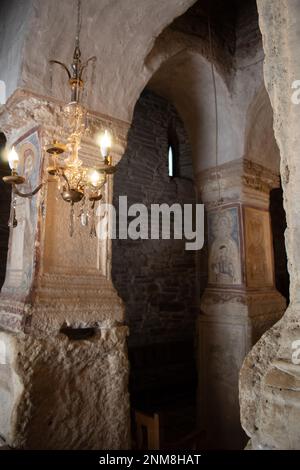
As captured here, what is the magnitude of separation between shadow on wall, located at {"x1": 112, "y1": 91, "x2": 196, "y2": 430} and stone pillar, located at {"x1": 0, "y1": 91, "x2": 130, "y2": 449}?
2922 mm

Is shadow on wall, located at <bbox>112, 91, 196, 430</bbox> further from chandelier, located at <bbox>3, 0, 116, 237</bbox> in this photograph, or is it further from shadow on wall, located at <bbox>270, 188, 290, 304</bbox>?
chandelier, located at <bbox>3, 0, 116, 237</bbox>

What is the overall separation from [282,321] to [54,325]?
186 cm

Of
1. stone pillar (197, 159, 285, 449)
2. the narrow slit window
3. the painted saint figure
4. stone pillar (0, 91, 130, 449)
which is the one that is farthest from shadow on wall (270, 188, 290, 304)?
stone pillar (0, 91, 130, 449)

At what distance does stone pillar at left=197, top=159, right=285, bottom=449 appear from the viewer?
12.2 feet

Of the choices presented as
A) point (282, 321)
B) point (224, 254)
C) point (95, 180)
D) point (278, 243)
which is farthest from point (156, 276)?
point (282, 321)

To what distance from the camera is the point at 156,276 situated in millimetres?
6250

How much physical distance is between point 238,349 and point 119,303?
1623 millimetres

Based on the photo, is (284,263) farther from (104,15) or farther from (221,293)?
(104,15)

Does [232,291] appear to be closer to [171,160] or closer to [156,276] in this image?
[156,276]

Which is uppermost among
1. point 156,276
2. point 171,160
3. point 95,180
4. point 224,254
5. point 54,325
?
point 171,160

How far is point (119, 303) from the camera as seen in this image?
290 centimetres

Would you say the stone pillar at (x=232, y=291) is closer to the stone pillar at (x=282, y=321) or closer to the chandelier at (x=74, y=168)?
the chandelier at (x=74, y=168)

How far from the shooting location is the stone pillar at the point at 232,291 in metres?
3.73

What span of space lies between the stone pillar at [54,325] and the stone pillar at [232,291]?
1471 millimetres
